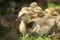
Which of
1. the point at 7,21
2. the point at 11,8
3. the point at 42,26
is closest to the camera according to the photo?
the point at 42,26

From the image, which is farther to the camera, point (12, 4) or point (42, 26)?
point (12, 4)

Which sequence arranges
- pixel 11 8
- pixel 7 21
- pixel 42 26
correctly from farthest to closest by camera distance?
pixel 11 8
pixel 7 21
pixel 42 26

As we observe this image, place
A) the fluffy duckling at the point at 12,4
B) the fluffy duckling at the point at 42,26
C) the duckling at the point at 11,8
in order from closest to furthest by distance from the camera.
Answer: the fluffy duckling at the point at 42,26
the duckling at the point at 11,8
the fluffy duckling at the point at 12,4

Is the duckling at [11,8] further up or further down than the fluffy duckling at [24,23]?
further up

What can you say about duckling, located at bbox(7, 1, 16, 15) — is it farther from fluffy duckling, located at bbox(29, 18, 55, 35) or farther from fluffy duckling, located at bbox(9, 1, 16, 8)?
fluffy duckling, located at bbox(29, 18, 55, 35)

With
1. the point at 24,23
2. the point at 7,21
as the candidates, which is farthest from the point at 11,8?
the point at 24,23

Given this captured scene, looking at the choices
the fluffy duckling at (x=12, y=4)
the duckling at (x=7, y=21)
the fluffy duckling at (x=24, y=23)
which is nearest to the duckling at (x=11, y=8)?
the fluffy duckling at (x=12, y=4)

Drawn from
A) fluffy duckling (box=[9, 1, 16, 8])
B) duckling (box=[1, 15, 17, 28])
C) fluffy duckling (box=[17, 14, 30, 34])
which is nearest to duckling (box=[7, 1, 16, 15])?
fluffy duckling (box=[9, 1, 16, 8])

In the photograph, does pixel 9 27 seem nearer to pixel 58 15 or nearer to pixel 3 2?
pixel 58 15

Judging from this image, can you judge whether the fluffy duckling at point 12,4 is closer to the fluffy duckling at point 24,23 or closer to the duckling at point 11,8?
the duckling at point 11,8

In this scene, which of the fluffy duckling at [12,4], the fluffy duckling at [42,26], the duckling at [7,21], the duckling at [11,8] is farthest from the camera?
the fluffy duckling at [12,4]

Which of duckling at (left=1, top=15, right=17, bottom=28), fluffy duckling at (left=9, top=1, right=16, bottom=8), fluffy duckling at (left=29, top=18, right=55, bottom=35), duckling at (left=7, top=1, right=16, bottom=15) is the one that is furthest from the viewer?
fluffy duckling at (left=9, top=1, right=16, bottom=8)

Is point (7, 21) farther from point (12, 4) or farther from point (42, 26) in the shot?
point (12, 4)

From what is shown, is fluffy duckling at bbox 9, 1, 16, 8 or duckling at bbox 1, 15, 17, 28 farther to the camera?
fluffy duckling at bbox 9, 1, 16, 8
